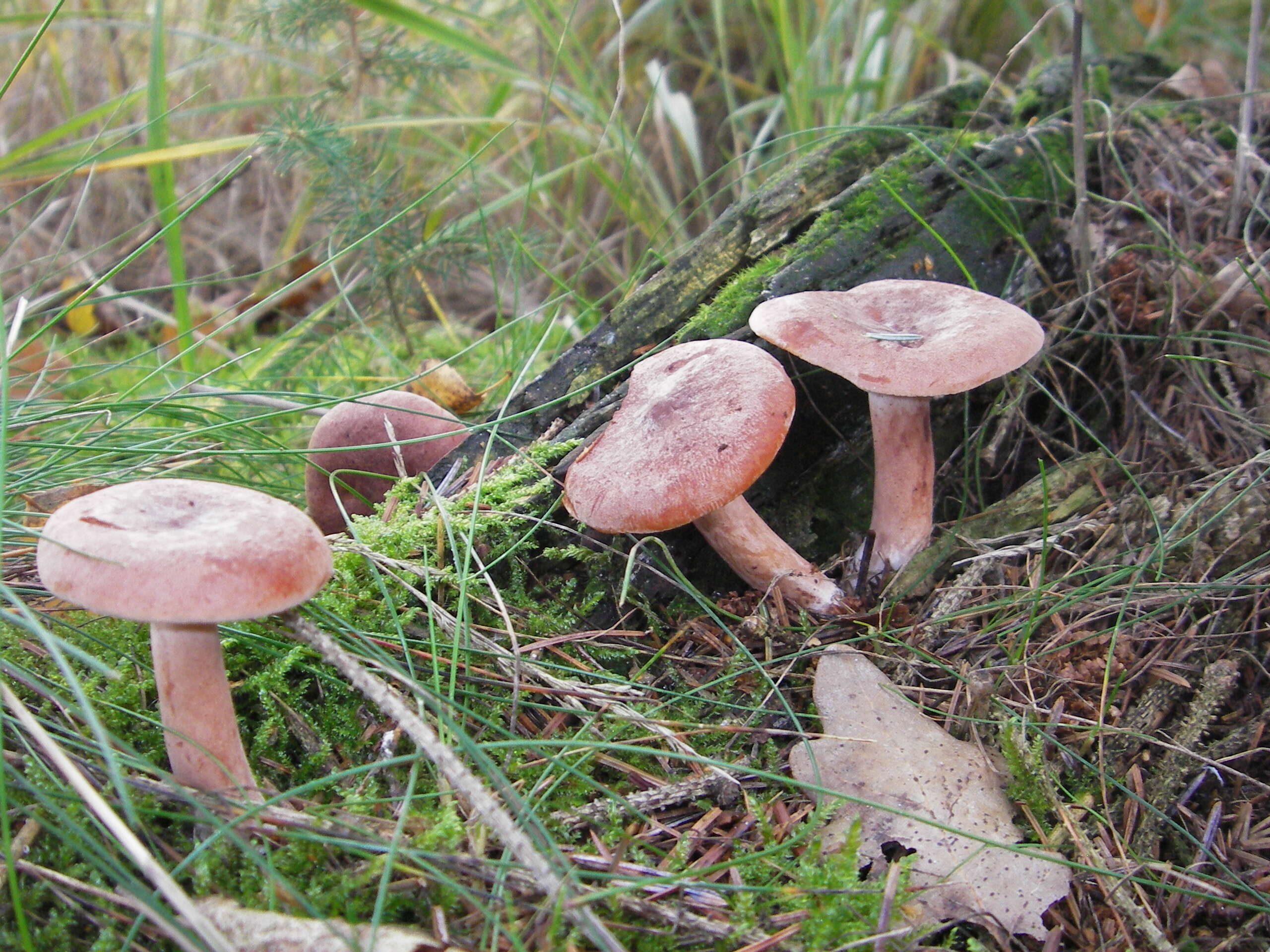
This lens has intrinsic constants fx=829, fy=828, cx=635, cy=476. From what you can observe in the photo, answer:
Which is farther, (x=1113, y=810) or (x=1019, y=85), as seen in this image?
(x=1019, y=85)

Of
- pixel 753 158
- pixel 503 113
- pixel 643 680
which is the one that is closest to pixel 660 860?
pixel 643 680

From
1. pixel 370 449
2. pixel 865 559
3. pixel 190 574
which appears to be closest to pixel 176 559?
pixel 190 574

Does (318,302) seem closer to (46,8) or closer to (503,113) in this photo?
(503,113)

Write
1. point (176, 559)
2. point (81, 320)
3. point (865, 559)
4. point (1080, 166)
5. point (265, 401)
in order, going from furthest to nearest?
point (81, 320)
point (265, 401)
point (1080, 166)
point (865, 559)
point (176, 559)

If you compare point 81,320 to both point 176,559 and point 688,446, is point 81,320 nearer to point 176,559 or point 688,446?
point 176,559

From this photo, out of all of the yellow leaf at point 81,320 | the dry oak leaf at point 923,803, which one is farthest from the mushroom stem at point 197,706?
the yellow leaf at point 81,320

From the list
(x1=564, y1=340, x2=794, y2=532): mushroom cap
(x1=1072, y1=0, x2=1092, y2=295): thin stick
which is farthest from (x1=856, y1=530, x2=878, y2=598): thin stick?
(x1=1072, y1=0, x2=1092, y2=295): thin stick

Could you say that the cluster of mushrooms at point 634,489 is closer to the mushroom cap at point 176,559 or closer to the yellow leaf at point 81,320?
the mushroom cap at point 176,559
